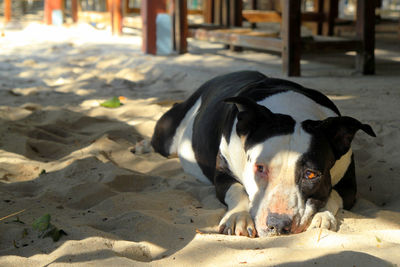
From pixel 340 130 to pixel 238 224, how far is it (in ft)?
2.19

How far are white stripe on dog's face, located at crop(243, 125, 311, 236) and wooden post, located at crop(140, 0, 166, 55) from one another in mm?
7362

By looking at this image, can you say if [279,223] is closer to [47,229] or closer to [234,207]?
[234,207]

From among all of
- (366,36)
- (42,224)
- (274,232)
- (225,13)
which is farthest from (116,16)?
(274,232)

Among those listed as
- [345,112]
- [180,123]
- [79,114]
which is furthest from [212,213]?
[79,114]

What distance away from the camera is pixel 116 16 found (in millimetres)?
12961

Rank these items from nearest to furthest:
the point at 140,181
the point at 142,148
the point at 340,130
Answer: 1. the point at 340,130
2. the point at 140,181
3. the point at 142,148

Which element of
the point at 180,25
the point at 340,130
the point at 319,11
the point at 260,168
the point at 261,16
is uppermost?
the point at 319,11

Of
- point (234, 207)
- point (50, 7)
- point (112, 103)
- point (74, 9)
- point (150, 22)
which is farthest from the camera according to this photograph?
point (74, 9)

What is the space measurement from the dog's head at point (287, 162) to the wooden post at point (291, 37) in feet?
13.4

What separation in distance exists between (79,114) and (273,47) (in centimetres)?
280

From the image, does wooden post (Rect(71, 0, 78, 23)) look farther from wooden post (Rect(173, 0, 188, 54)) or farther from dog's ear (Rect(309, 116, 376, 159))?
dog's ear (Rect(309, 116, 376, 159))

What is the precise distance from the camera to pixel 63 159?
4129 millimetres

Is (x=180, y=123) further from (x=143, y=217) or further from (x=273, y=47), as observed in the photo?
(x=273, y=47)

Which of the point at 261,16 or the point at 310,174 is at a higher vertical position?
the point at 261,16
